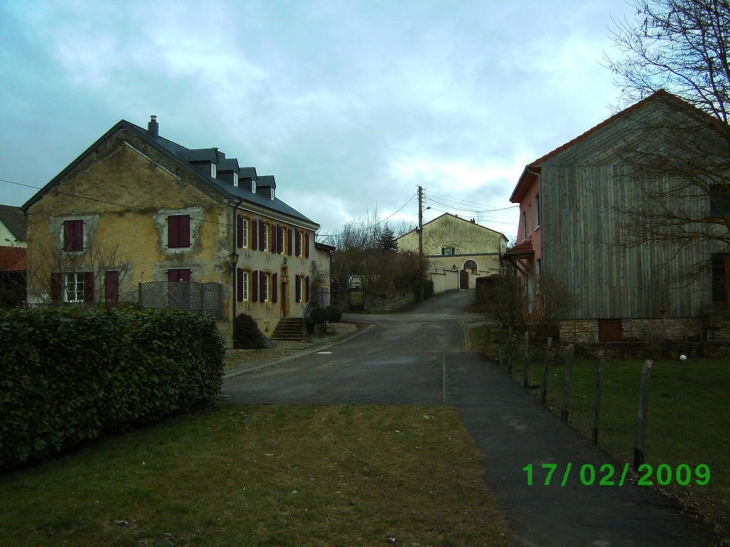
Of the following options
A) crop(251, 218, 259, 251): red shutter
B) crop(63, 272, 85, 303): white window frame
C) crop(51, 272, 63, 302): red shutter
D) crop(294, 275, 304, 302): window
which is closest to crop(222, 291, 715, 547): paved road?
crop(251, 218, 259, 251): red shutter

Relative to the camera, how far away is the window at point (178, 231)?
92.0 feet

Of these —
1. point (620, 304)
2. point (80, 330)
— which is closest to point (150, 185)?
point (620, 304)

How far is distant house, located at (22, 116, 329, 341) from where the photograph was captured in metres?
27.3

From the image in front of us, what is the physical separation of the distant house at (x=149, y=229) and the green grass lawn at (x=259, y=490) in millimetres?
18367

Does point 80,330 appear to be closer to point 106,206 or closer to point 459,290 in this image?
point 106,206

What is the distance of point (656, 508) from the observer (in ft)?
18.5

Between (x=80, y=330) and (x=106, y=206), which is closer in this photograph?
(x=80, y=330)

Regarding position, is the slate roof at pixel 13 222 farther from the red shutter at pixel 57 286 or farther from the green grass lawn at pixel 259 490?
the green grass lawn at pixel 259 490

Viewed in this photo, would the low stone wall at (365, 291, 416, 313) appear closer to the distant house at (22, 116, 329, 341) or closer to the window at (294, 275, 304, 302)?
the window at (294, 275, 304, 302)

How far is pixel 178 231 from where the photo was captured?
2814 centimetres

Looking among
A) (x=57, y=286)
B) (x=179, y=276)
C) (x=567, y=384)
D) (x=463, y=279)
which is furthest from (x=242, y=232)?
(x=463, y=279)

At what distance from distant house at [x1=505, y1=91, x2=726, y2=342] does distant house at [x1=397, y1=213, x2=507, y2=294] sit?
126ft

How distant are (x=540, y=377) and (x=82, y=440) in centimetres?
1056

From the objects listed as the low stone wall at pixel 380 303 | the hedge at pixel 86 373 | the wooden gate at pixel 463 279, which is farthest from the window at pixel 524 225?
the wooden gate at pixel 463 279
